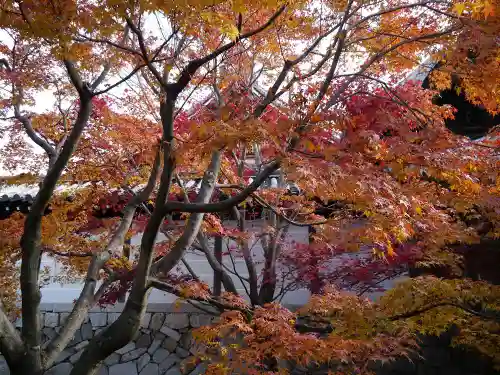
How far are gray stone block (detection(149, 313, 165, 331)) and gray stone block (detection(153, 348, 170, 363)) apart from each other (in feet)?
1.25

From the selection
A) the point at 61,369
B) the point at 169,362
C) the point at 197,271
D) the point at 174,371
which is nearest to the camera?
the point at 174,371

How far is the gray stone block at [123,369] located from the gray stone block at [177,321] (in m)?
0.90

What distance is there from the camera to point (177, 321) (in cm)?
837

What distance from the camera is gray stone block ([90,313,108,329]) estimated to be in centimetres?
854

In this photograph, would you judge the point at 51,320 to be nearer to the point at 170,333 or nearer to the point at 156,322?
the point at 156,322

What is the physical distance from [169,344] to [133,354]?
66cm

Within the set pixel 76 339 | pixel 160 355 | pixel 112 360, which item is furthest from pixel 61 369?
pixel 160 355

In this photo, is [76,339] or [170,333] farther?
[76,339]

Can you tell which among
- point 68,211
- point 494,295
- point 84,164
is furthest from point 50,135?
point 494,295

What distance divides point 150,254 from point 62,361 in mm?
5515

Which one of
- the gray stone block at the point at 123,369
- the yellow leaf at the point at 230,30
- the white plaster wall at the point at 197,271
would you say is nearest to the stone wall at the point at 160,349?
the gray stone block at the point at 123,369

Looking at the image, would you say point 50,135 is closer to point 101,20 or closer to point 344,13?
point 101,20

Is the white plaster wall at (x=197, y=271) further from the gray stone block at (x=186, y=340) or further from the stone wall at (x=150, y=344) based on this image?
the gray stone block at (x=186, y=340)

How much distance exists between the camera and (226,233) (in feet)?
21.3
